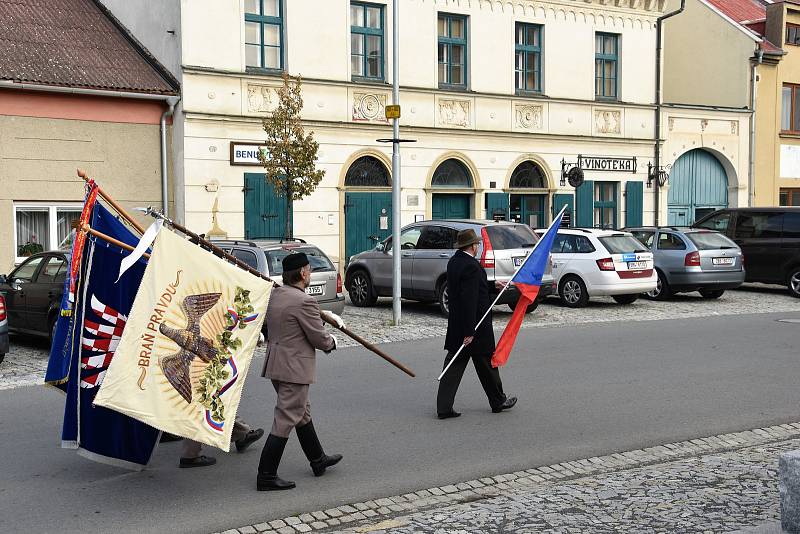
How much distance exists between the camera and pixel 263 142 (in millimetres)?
22375

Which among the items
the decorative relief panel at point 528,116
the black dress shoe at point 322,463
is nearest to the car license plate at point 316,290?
the black dress shoe at point 322,463

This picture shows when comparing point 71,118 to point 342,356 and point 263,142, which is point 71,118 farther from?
point 342,356

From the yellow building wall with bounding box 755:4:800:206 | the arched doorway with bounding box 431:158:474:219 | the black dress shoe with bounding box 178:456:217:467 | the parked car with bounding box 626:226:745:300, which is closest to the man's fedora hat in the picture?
the black dress shoe with bounding box 178:456:217:467

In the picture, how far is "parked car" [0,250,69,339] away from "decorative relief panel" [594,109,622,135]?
18.5 metres

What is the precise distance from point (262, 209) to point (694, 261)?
9.78 m

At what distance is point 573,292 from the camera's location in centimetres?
1942

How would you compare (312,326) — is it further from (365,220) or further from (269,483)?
(365,220)

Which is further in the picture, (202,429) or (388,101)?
(388,101)

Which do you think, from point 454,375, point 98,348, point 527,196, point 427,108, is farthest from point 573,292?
point 98,348

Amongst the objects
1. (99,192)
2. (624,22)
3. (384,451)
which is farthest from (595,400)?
(624,22)

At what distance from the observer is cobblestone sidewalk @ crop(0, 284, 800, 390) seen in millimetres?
13125

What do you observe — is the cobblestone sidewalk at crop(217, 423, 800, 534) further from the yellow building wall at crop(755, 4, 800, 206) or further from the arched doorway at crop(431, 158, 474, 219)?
the yellow building wall at crop(755, 4, 800, 206)

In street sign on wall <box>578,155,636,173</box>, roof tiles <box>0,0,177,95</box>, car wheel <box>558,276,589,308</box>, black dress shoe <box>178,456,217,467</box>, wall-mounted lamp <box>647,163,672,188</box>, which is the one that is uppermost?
roof tiles <box>0,0,177,95</box>

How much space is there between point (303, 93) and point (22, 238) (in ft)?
23.6
